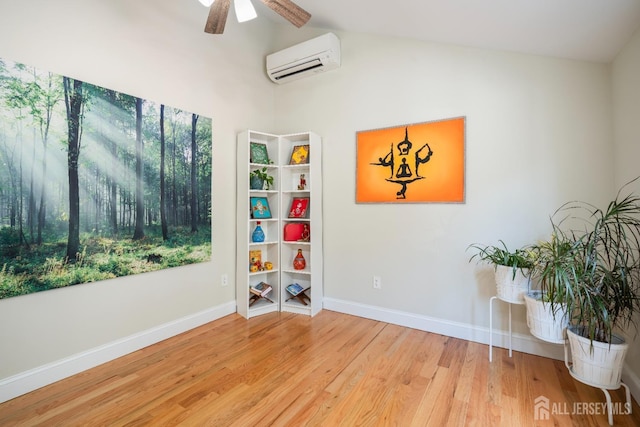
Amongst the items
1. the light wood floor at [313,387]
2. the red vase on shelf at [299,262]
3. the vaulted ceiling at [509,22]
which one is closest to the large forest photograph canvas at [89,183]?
the light wood floor at [313,387]

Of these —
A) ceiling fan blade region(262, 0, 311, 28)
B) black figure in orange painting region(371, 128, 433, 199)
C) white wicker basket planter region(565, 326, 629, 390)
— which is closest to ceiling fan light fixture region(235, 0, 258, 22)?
ceiling fan blade region(262, 0, 311, 28)

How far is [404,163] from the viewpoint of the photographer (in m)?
2.66

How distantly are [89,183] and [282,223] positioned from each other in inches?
65.4

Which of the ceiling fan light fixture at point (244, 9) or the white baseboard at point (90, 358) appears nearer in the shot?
the white baseboard at point (90, 358)

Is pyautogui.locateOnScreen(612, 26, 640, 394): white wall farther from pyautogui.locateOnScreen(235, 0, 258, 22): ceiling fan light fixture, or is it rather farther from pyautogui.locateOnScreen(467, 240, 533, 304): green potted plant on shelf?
pyautogui.locateOnScreen(235, 0, 258, 22): ceiling fan light fixture

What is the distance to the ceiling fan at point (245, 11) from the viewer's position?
5.79ft

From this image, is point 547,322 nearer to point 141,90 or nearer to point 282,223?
point 282,223

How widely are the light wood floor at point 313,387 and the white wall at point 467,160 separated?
1.37 feet

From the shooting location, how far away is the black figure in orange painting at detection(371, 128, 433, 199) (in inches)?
102

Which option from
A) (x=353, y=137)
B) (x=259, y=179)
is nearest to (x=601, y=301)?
(x=353, y=137)

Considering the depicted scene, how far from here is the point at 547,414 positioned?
62.1 inches

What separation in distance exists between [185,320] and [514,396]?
8.33ft

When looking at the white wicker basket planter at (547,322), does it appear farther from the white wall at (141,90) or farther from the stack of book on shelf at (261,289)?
the white wall at (141,90)

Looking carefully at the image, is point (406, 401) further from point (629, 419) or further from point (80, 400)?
point (80, 400)
